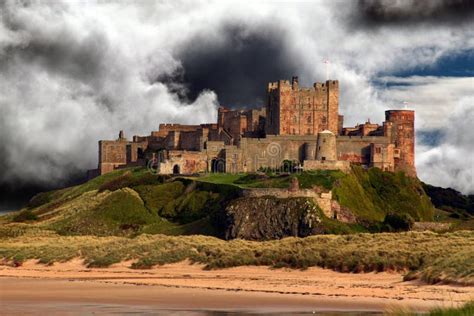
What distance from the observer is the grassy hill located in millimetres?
84812

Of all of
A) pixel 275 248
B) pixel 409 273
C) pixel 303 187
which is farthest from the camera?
pixel 303 187

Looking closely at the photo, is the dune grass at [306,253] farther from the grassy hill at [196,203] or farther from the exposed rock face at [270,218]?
the grassy hill at [196,203]

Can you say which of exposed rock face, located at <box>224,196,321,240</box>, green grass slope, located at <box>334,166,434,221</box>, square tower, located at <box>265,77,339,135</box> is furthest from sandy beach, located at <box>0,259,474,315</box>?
square tower, located at <box>265,77,339,135</box>

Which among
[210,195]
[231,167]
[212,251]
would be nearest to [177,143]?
[231,167]

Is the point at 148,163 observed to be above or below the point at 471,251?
above

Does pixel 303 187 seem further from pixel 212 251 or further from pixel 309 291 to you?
pixel 309 291

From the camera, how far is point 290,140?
100812 mm

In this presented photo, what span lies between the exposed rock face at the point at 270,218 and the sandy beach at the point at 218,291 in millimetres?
21919

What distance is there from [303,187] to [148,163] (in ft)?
97.8

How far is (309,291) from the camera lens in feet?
140

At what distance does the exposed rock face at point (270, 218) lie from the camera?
258 feet

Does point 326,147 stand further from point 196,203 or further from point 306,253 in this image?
point 306,253

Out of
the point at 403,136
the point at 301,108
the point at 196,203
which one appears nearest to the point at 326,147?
the point at 301,108

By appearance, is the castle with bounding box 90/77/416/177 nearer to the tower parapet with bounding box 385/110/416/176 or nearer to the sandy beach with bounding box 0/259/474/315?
the tower parapet with bounding box 385/110/416/176
